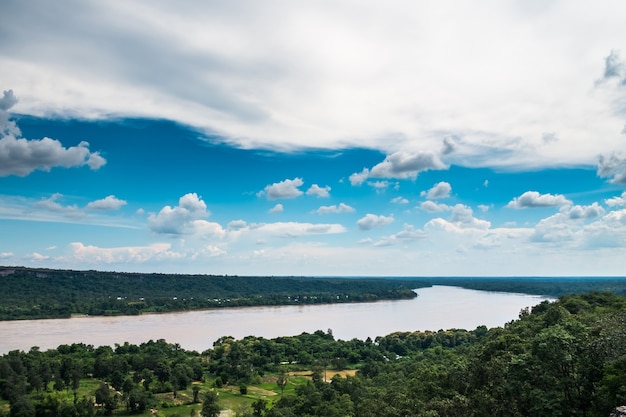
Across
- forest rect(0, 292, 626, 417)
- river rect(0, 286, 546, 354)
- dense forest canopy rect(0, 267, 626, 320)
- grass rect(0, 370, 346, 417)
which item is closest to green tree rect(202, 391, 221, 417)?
forest rect(0, 292, 626, 417)

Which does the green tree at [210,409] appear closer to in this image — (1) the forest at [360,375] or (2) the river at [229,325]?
(1) the forest at [360,375]

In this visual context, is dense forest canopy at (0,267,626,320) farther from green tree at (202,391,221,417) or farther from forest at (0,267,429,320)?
green tree at (202,391,221,417)

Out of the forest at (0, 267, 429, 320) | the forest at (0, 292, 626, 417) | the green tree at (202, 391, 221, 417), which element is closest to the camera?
the forest at (0, 292, 626, 417)

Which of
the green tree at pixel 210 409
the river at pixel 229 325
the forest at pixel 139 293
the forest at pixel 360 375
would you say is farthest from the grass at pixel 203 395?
the forest at pixel 139 293

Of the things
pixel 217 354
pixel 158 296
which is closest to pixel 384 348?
pixel 217 354

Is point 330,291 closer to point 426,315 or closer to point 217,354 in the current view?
point 426,315

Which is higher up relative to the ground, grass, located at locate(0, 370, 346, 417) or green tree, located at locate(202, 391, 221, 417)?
green tree, located at locate(202, 391, 221, 417)
